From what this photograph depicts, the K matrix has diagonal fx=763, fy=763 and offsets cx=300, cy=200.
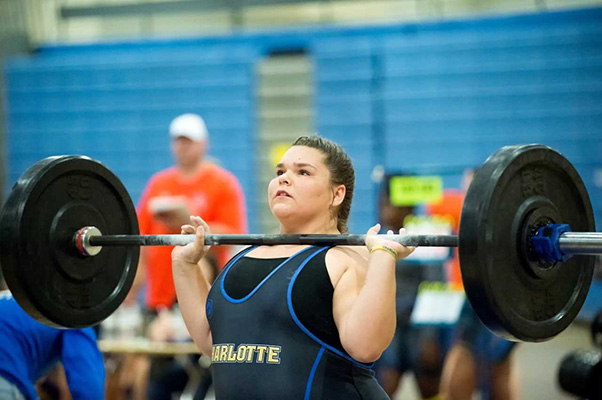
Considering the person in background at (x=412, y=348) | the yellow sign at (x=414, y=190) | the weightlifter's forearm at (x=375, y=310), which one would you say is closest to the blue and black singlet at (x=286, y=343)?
the weightlifter's forearm at (x=375, y=310)

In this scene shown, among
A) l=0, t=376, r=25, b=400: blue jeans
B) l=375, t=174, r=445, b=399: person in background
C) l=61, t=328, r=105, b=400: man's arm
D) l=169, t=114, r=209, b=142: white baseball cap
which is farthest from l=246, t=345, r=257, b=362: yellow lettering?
→ l=169, t=114, r=209, b=142: white baseball cap

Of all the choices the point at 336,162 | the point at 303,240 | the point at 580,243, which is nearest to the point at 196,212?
the point at 336,162

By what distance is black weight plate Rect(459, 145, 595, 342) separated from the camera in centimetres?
186

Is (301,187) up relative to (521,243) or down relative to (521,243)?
up

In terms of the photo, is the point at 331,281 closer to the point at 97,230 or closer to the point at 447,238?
the point at 447,238

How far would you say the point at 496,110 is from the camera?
25.6 ft

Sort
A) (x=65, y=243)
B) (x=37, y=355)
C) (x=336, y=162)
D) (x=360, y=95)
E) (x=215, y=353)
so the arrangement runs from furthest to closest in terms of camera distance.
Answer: (x=360, y=95)
(x=37, y=355)
(x=65, y=243)
(x=336, y=162)
(x=215, y=353)

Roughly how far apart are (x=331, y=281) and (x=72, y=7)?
8.57 meters

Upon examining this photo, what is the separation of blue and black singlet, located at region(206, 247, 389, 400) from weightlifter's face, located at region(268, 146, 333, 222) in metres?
0.15

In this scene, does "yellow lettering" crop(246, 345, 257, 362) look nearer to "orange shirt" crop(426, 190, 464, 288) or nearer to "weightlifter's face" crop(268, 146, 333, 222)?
"weightlifter's face" crop(268, 146, 333, 222)

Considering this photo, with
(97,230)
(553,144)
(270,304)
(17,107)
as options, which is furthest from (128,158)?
(270,304)

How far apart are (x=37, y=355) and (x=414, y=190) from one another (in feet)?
9.51

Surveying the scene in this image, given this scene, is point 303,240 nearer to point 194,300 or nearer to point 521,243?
point 194,300

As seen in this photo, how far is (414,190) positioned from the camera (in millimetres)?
4988
